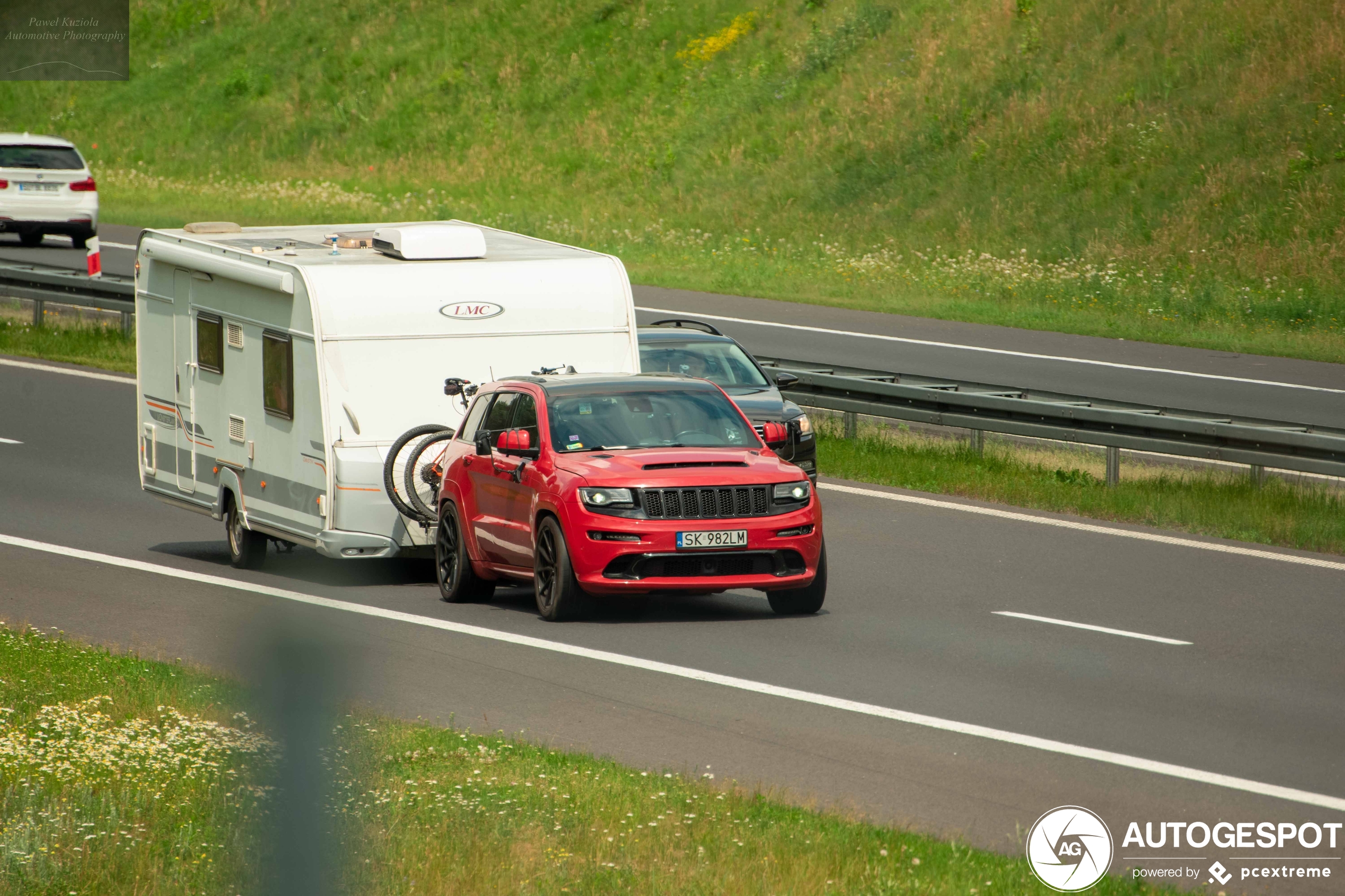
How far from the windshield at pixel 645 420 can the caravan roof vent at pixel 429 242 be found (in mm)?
2340

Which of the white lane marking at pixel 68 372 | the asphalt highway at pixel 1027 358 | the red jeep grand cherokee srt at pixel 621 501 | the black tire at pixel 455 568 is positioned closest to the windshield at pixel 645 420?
the red jeep grand cherokee srt at pixel 621 501

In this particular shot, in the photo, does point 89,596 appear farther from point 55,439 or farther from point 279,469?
point 55,439

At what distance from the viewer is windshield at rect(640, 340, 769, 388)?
19344mm

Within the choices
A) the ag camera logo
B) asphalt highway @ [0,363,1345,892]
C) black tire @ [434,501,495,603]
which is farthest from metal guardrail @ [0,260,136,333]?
the ag camera logo

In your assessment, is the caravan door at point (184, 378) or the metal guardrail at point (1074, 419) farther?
the metal guardrail at point (1074, 419)

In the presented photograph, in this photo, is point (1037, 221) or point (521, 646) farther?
point (1037, 221)

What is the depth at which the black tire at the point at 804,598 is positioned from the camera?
516 inches

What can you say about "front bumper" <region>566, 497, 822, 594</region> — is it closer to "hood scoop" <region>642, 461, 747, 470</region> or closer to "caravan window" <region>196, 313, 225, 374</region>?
"hood scoop" <region>642, 461, 747, 470</region>

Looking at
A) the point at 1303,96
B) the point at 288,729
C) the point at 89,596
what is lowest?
the point at 89,596

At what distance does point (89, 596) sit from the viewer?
13.8 metres

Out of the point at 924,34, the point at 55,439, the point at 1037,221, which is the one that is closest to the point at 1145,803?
the point at 55,439

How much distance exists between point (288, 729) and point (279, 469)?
44.6 feet

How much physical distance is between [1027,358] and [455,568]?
1560 centimetres

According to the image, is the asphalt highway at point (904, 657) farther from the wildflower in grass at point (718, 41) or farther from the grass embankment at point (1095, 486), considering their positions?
the wildflower in grass at point (718, 41)
